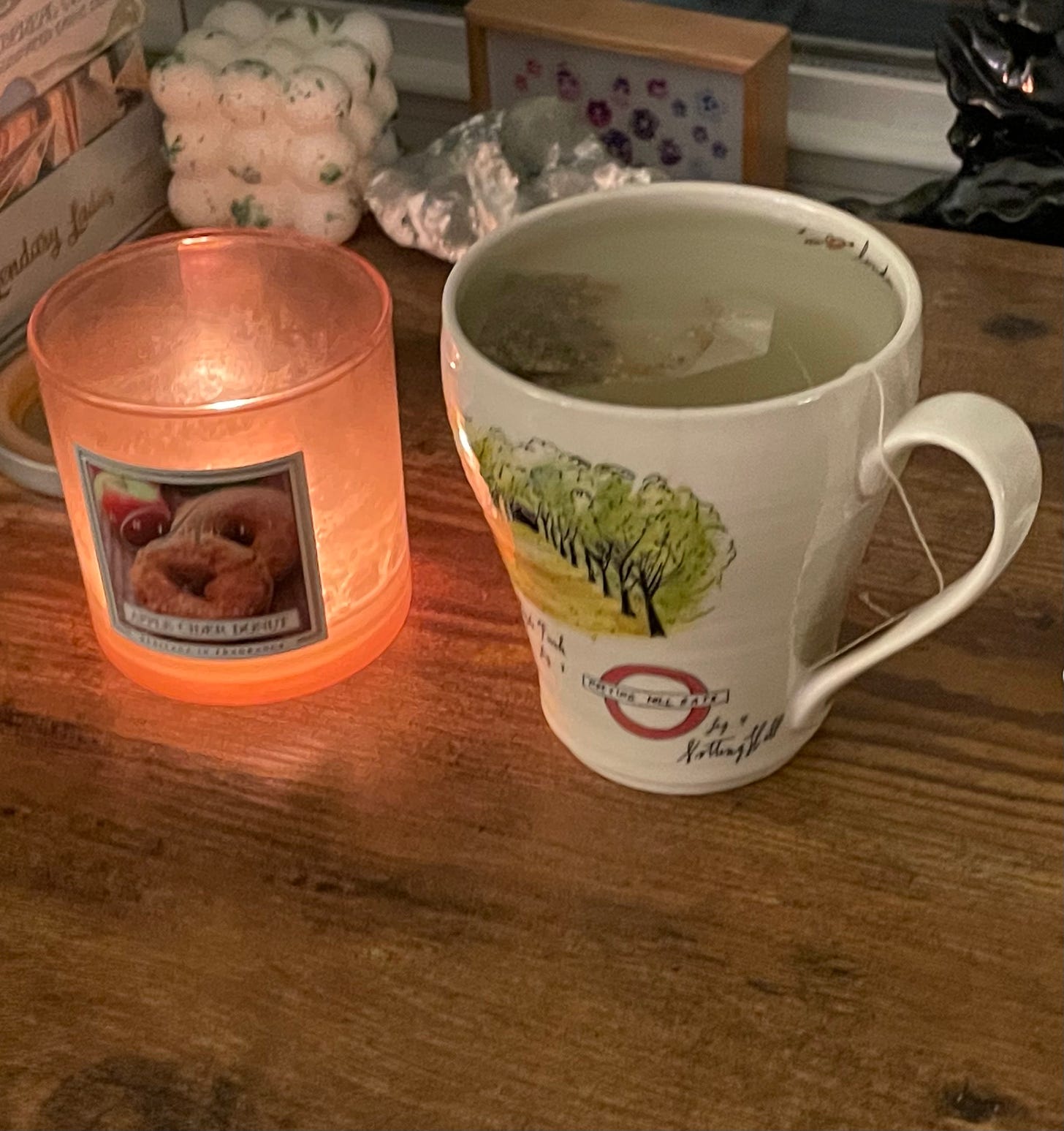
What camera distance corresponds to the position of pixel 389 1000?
380 mm

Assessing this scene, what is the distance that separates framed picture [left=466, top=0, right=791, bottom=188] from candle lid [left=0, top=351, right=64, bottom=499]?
31 cm

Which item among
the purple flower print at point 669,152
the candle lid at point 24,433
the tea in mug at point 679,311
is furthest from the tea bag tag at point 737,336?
the purple flower print at point 669,152

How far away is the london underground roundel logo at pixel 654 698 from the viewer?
1.31ft

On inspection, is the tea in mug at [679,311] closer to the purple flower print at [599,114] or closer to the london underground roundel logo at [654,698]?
the london underground roundel logo at [654,698]

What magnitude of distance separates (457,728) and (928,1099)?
→ 18cm

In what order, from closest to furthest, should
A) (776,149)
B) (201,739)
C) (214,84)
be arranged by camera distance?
(201,739) < (214,84) < (776,149)

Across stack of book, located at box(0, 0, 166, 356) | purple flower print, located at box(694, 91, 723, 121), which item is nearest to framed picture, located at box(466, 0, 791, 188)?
purple flower print, located at box(694, 91, 723, 121)

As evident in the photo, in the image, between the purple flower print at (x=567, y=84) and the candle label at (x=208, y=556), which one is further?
the purple flower print at (x=567, y=84)

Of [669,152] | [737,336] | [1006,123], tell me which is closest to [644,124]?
[669,152]

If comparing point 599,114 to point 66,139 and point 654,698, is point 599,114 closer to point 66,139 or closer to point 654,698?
point 66,139

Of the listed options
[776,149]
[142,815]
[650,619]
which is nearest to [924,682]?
[650,619]

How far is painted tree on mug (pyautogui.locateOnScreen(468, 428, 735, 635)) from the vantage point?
354 mm

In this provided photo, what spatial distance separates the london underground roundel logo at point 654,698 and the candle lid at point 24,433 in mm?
256

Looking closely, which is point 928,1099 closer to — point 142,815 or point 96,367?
point 142,815
